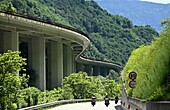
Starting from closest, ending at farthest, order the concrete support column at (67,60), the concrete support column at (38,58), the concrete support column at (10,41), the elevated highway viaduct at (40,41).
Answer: the elevated highway viaduct at (40,41), the concrete support column at (10,41), the concrete support column at (38,58), the concrete support column at (67,60)

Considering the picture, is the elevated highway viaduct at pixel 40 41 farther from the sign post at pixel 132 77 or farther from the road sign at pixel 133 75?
the road sign at pixel 133 75

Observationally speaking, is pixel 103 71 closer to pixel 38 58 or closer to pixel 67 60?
pixel 67 60

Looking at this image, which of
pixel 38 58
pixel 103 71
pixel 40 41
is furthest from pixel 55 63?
pixel 103 71

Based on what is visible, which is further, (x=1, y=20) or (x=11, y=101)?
(x=1, y=20)

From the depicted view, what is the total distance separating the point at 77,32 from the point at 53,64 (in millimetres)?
8361

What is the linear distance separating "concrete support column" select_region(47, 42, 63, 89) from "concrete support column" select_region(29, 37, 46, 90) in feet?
31.0

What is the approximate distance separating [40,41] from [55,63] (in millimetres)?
12981

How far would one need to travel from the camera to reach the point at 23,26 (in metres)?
50.8

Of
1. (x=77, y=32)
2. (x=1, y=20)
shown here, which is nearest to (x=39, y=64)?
(x=77, y=32)

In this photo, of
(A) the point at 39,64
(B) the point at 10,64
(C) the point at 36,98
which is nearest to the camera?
(B) the point at 10,64

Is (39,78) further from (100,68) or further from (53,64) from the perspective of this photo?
(100,68)

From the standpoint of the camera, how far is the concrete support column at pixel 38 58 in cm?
6170

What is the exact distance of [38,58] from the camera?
62.2 m

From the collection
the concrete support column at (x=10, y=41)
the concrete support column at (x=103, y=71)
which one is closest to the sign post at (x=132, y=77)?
the concrete support column at (x=10, y=41)
